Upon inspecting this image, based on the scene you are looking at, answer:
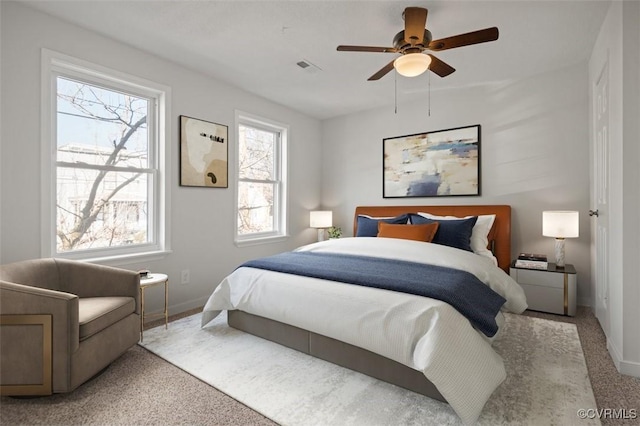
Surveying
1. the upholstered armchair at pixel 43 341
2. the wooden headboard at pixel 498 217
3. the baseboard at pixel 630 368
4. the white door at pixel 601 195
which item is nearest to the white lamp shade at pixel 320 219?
the wooden headboard at pixel 498 217

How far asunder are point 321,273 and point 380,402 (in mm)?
931

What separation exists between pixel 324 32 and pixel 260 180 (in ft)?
7.39

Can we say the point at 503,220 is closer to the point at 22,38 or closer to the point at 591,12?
the point at 591,12

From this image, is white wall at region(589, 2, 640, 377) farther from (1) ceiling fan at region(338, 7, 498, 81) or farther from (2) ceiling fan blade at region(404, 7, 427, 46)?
(2) ceiling fan blade at region(404, 7, 427, 46)

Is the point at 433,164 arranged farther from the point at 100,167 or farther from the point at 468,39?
the point at 100,167

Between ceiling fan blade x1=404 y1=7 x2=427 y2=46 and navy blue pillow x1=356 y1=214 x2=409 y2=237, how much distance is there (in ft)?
6.76

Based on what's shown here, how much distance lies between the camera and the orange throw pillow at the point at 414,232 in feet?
11.0

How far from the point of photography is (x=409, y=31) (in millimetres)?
2223

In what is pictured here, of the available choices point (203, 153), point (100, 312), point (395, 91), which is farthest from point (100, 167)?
point (395, 91)

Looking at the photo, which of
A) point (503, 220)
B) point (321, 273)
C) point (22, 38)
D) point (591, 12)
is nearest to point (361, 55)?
point (591, 12)

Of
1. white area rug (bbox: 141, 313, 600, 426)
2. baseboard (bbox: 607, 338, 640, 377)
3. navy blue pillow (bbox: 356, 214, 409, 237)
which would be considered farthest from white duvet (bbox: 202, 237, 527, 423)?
navy blue pillow (bbox: 356, 214, 409, 237)

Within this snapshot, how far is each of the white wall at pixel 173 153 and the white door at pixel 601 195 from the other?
3.54m

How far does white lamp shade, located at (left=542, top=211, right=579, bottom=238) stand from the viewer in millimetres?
3131

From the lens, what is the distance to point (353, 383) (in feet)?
6.59
